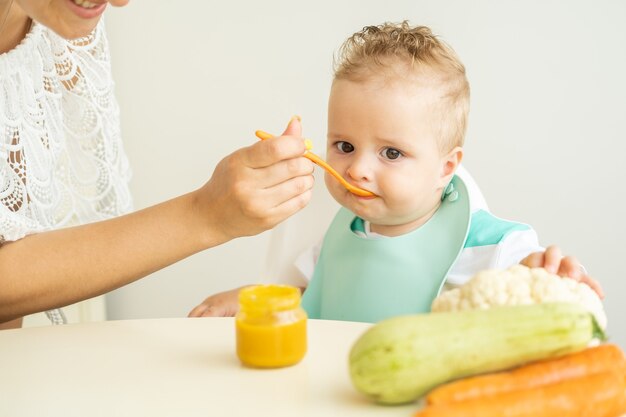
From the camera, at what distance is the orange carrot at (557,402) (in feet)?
2.39

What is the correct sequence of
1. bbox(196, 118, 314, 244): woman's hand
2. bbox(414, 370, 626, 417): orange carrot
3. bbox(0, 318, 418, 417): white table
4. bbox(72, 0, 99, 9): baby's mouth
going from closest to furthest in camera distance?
bbox(414, 370, 626, 417): orange carrot → bbox(0, 318, 418, 417): white table → bbox(196, 118, 314, 244): woman's hand → bbox(72, 0, 99, 9): baby's mouth

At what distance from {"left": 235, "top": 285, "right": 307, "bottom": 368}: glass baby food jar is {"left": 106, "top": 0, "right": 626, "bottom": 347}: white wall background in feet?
2.56

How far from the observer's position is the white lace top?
61.0 inches

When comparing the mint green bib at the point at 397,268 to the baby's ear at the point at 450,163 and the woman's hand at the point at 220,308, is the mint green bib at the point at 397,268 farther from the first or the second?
the woman's hand at the point at 220,308

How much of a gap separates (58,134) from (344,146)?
732 mm

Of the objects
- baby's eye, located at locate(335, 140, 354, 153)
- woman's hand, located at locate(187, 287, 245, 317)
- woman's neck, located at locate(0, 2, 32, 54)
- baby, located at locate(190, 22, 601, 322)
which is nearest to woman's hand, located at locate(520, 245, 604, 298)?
baby, located at locate(190, 22, 601, 322)

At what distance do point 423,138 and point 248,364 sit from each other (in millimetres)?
664

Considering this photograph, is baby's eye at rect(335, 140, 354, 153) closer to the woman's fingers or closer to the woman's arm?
the woman's arm

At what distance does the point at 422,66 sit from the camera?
57.4 inches

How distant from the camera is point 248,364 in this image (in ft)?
3.12

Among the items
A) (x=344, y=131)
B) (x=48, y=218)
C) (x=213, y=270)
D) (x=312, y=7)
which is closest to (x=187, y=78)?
(x=312, y=7)

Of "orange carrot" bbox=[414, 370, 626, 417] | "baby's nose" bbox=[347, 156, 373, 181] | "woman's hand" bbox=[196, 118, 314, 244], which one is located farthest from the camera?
"baby's nose" bbox=[347, 156, 373, 181]

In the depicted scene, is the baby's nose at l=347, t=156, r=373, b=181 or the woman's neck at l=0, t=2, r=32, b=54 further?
the woman's neck at l=0, t=2, r=32, b=54

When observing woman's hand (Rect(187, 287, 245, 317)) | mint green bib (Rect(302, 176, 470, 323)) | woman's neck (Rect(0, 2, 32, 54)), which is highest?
woman's neck (Rect(0, 2, 32, 54))
